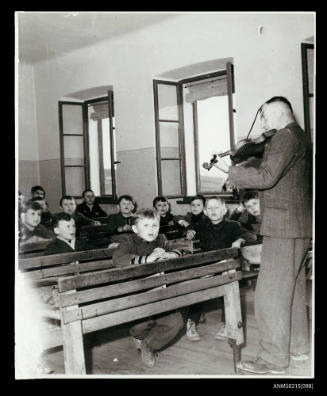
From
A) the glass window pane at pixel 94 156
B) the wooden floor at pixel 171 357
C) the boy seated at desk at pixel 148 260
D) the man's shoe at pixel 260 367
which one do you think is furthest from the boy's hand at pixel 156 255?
the glass window pane at pixel 94 156

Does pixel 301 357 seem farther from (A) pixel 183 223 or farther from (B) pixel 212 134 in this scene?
(B) pixel 212 134

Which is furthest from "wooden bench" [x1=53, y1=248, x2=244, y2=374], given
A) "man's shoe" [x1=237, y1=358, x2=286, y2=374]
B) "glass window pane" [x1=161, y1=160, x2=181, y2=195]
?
"glass window pane" [x1=161, y1=160, x2=181, y2=195]

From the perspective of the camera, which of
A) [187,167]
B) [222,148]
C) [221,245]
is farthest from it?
[187,167]

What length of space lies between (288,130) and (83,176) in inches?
213

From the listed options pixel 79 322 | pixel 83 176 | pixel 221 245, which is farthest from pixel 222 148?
pixel 79 322

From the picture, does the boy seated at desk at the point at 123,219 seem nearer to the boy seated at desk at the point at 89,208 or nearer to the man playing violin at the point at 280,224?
the boy seated at desk at the point at 89,208

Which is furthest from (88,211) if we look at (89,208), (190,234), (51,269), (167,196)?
(51,269)

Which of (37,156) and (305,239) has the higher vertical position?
(37,156)

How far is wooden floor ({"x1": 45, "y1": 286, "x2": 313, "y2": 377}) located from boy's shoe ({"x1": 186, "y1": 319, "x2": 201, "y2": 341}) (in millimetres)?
39

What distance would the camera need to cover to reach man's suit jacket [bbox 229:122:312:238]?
252 centimetres

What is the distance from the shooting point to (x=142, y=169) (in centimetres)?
673

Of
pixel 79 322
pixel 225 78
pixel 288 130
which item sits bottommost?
pixel 79 322

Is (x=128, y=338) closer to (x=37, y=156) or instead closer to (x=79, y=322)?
(x=79, y=322)

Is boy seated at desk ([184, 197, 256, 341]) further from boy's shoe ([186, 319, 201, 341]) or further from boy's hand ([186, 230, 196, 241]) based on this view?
boy's shoe ([186, 319, 201, 341])
